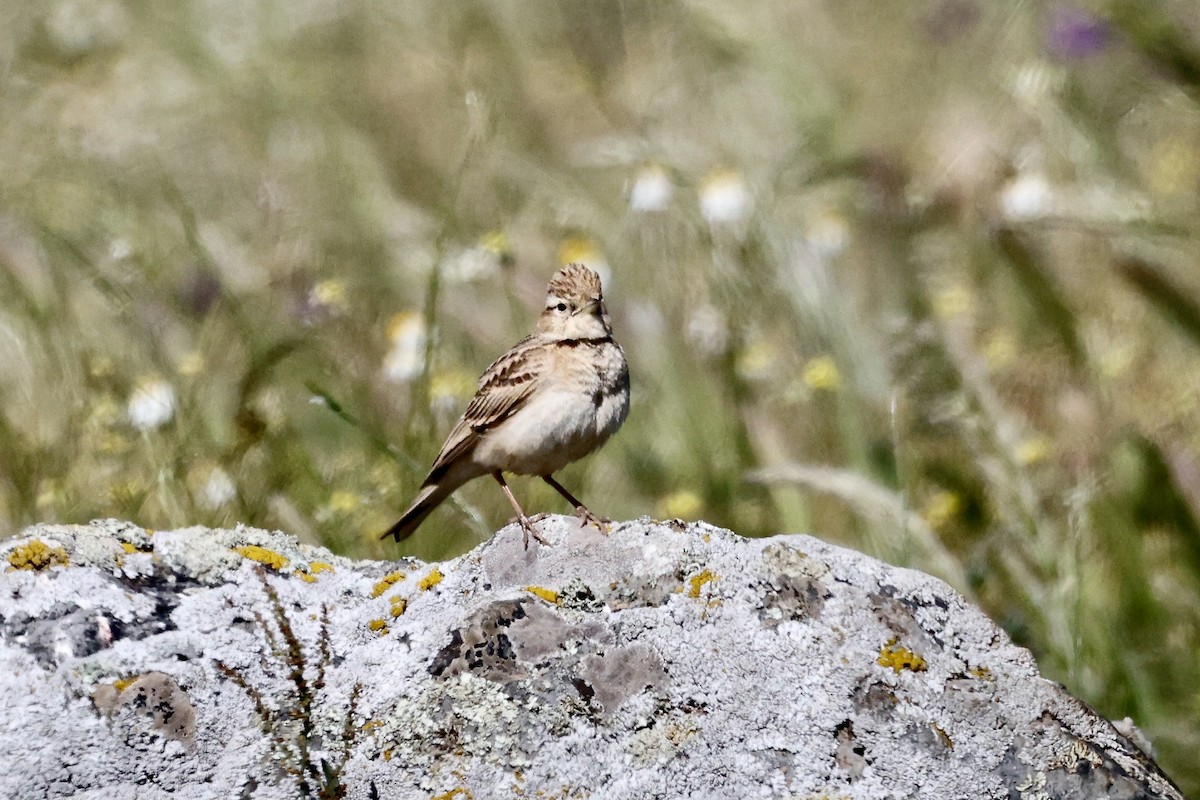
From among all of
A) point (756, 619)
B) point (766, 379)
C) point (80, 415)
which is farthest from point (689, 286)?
point (756, 619)

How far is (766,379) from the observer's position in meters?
6.59

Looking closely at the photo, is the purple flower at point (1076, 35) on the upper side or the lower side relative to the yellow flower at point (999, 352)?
upper

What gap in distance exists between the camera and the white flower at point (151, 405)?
17.3 feet

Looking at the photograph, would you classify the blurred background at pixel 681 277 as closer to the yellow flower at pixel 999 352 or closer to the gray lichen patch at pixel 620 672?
the yellow flower at pixel 999 352

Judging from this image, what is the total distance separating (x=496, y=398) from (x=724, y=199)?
97.9 inches

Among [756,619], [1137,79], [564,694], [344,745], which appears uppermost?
[1137,79]

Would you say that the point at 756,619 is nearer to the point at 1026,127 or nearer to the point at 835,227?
the point at 835,227

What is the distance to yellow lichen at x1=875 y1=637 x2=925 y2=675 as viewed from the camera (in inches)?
119

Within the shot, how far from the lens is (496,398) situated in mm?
4926

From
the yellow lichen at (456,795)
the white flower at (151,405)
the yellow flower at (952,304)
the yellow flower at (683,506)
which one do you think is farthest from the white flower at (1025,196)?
the yellow lichen at (456,795)

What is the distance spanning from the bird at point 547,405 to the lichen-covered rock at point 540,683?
4.23ft

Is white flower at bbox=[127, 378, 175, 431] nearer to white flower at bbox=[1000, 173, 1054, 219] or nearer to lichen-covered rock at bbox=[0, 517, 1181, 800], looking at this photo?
lichen-covered rock at bbox=[0, 517, 1181, 800]

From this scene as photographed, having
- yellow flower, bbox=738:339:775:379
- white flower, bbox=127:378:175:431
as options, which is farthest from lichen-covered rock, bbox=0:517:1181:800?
yellow flower, bbox=738:339:775:379

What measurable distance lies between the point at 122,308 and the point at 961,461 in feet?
11.6
